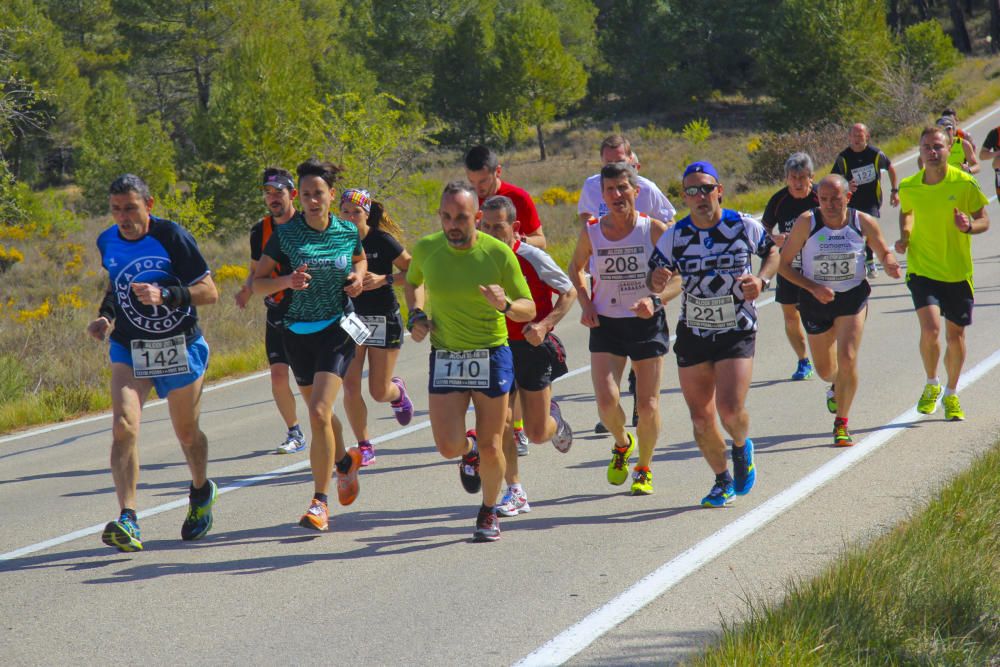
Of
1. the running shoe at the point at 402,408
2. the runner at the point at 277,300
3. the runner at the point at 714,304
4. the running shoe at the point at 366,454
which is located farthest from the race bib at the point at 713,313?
the running shoe at the point at 402,408

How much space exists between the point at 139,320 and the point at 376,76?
64.8 meters

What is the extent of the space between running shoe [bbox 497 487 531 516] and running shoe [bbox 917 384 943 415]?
3580 millimetres

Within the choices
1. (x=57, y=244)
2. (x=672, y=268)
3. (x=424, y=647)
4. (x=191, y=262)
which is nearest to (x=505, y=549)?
(x=424, y=647)

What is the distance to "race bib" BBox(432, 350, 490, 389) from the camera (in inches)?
253

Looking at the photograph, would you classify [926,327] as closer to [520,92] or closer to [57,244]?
[57,244]

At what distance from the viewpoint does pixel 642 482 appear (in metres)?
7.48

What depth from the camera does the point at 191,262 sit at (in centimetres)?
679

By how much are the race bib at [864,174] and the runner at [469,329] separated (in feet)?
29.7

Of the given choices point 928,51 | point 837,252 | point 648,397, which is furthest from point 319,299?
point 928,51

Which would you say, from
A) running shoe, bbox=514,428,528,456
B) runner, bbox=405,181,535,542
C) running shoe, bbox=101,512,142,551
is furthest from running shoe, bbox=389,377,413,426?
running shoe, bbox=101,512,142,551

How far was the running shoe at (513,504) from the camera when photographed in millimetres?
7117

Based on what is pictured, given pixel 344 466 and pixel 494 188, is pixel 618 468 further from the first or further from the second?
pixel 494 188

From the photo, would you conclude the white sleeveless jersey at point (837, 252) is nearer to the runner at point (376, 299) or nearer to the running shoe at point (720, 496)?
the running shoe at point (720, 496)

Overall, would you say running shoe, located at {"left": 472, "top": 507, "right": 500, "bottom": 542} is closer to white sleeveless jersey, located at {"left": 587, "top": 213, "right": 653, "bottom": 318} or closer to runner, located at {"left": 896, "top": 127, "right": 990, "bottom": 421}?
white sleeveless jersey, located at {"left": 587, "top": 213, "right": 653, "bottom": 318}
